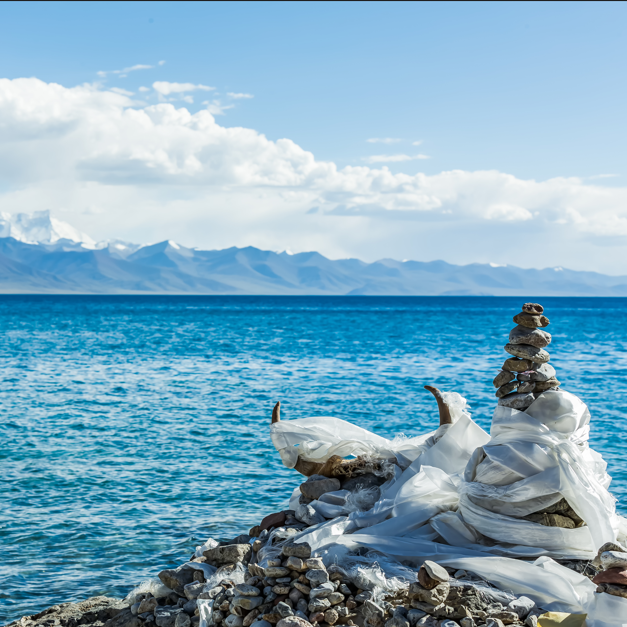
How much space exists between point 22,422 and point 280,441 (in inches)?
523

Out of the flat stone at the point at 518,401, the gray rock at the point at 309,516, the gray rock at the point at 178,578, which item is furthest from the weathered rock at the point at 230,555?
the flat stone at the point at 518,401

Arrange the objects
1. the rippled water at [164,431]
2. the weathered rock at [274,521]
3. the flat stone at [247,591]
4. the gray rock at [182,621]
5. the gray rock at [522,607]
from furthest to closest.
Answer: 1. the rippled water at [164,431]
2. the weathered rock at [274,521]
3. the gray rock at [182,621]
4. the flat stone at [247,591]
5. the gray rock at [522,607]

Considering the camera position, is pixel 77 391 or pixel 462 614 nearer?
pixel 462 614

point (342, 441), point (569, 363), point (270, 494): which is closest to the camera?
point (342, 441)

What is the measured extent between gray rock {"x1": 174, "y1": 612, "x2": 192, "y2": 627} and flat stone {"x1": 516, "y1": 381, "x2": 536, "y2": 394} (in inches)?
159

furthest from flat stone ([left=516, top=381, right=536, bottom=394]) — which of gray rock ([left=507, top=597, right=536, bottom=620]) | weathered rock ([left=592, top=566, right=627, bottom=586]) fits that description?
gray rock ([left=507, top=597, right=536, bottom=620])

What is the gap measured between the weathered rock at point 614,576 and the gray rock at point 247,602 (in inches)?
117

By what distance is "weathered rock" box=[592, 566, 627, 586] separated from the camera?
603 cm

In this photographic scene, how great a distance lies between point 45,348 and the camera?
146 feet

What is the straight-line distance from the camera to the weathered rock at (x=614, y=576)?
603 cm

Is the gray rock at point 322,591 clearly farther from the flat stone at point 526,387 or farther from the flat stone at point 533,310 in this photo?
the flat stone at point 533,310

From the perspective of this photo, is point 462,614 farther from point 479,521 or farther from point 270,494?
point 270,494

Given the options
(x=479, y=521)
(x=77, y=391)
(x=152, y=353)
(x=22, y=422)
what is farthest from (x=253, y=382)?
(x=479, y=521)

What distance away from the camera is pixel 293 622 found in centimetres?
623
